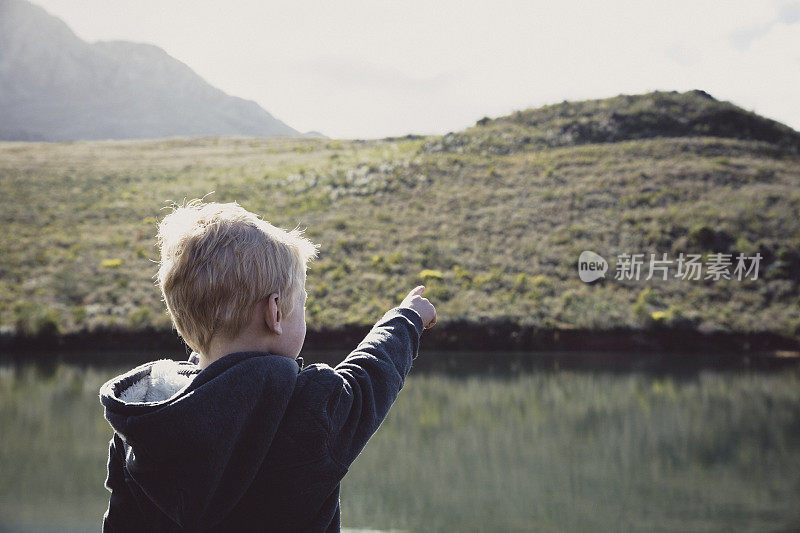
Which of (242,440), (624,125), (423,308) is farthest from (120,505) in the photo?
(624,125)

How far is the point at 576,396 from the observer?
284 inches

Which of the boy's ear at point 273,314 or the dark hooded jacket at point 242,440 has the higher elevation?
the boy's ear at point 273,314

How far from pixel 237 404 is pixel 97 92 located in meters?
145

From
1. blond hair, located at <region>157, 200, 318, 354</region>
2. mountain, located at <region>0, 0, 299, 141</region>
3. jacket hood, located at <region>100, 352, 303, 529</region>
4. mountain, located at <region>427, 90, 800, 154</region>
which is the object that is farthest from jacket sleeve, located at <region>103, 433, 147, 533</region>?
mountain, located at <region>0, 0, 299, 141</region>

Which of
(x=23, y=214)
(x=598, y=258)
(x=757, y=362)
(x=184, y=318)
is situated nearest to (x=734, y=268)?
(x=598, y=258)

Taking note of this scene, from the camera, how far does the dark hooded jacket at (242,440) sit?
38.5 inches

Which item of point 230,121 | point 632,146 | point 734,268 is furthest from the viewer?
point 230,121

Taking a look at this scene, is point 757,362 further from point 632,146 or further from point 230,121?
point 230,121

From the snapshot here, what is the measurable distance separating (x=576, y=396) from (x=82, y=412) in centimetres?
501

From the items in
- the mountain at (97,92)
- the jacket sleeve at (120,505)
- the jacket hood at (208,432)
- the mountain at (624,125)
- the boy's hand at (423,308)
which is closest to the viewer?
the jacket hood at (208,432)

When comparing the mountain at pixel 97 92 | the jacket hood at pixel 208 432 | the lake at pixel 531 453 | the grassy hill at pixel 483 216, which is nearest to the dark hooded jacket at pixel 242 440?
the jacket hood at pixel 208 432

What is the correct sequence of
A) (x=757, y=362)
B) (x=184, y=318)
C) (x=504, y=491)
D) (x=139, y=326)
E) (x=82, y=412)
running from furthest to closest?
(x=139, y=326), (x=757, y=362), (x=82, y=412), (x=504, y=491), (x=184, y=318)

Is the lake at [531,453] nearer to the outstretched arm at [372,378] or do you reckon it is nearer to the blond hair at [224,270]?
the outstretched arm at [372,378]

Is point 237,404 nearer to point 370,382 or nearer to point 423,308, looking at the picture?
point 370,382
